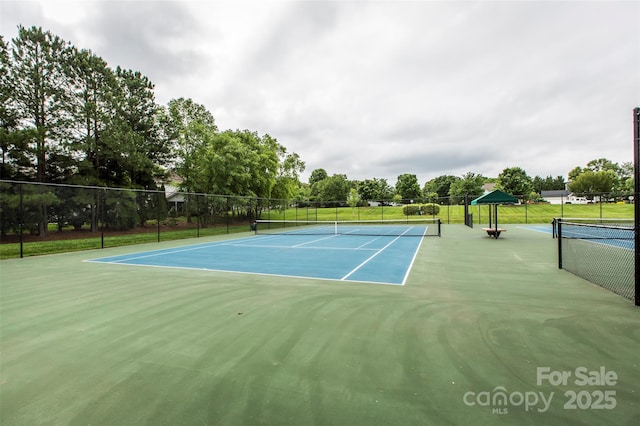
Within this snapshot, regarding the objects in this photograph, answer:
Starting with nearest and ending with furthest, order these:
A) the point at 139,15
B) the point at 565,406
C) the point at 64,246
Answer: the point at 565,406 → the point at 139,15 → the point at 64,246

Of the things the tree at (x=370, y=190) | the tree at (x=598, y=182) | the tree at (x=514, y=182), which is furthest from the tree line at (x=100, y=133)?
the tree at (x=598, y=182)

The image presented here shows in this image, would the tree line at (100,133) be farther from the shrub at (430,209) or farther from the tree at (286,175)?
the shrub at (430,209)

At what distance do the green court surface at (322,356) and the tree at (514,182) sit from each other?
53.1m

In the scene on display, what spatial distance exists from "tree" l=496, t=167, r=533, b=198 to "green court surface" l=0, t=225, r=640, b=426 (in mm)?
53118

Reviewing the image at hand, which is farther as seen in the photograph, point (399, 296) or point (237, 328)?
point (399, 296)

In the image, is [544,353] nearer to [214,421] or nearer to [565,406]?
[565,406]

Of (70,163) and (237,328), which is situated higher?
(70,163)

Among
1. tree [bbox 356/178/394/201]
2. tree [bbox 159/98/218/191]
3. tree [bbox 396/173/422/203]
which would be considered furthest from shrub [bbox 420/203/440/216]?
tree [bbox 396/173/422/203]

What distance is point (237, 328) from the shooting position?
356 centimetres

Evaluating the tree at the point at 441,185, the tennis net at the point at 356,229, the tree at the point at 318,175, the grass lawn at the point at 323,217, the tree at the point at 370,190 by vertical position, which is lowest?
the tennis net at the point at 356,229

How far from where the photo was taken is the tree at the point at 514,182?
4981cm

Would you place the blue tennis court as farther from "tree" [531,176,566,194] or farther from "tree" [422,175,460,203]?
"tree" [531,176,566,194]

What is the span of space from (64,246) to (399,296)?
46.5 ft

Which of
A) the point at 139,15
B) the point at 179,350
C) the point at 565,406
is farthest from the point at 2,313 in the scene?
the point at 139,15
